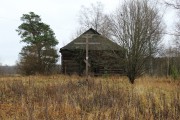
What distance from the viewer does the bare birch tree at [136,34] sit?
77.2 ft

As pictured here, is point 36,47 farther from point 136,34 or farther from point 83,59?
point 136,34

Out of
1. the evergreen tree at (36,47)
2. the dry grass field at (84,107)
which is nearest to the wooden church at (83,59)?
the evergreen tree at (36,47)

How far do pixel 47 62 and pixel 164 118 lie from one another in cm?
3397

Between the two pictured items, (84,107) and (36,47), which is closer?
(84,107)

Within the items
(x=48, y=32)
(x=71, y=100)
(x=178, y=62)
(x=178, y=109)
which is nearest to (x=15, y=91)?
(x=71, y=100)

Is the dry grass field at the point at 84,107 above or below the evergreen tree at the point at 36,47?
below

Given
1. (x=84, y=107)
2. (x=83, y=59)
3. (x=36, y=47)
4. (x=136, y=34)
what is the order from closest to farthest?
1. (x=84, y=107)
2. (x=136, y=34)
3. (x=83, y=59)
4. (x=36, y=47)

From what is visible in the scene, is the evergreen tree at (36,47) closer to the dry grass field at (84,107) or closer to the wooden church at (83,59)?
the wooden church at (83,59)

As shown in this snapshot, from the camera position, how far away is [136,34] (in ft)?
78.7

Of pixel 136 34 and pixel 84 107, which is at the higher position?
pixel 136 34

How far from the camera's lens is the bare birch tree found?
23531mm

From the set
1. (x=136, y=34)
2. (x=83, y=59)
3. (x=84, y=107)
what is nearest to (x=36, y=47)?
(x=83, y=59)

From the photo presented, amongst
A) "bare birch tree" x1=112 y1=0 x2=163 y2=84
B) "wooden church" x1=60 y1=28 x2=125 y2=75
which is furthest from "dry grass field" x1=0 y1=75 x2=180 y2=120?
"wooden church" x1=60 y1=28 x2=125 y2=75

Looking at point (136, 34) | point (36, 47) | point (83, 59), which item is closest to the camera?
A: point (136, 34)
